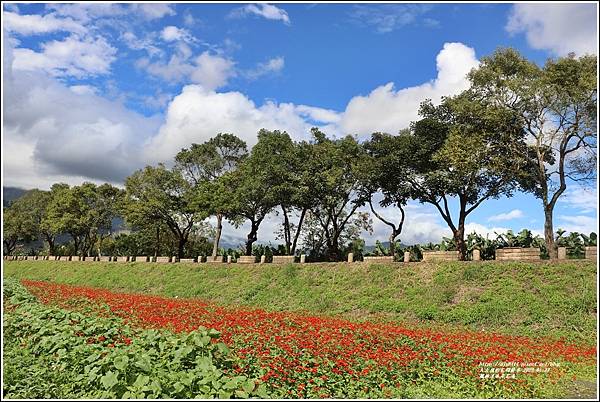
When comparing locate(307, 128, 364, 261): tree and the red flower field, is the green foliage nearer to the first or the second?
the red flower field

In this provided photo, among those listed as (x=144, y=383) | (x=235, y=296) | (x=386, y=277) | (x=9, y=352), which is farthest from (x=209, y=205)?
(x=144, y=383)

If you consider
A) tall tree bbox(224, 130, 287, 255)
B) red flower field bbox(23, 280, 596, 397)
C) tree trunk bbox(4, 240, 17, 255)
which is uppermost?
tall tree bbox(224, 130, 287, 255)

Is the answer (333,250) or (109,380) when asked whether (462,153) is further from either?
(109,380)

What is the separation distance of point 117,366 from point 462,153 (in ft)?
81.1

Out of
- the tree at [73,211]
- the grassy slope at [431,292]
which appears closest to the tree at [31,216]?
the tree at [73,211]

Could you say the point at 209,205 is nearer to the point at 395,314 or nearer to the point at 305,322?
the point at 395,314

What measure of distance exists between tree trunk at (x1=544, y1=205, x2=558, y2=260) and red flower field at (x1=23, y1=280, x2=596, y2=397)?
10372 millimetres

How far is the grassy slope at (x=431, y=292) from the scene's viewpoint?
17.6 meters

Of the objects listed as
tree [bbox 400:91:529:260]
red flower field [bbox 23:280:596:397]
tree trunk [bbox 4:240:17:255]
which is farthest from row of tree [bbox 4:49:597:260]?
tree trunk [bbox 4:240:17:255]

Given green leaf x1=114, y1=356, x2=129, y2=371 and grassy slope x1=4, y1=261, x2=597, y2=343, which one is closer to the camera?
green leaf x1=114, y1=356, x2=129, y2=371

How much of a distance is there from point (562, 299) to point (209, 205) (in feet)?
105

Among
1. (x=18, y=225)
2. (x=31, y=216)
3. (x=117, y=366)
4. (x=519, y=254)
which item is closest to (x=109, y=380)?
(x=117, y=366)

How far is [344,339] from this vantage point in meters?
12.1

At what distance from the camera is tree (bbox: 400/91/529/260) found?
27.2 meters
